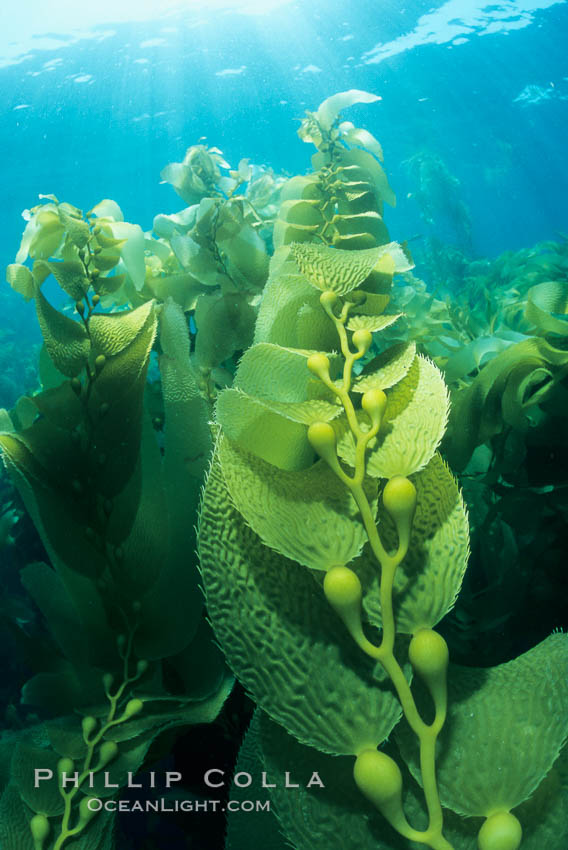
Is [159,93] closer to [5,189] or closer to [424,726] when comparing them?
[5,189]

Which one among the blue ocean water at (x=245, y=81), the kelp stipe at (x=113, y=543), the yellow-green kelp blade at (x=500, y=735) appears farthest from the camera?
the blue ocean water at (x=245, y=81)

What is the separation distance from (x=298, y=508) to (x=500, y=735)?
14 centimetres

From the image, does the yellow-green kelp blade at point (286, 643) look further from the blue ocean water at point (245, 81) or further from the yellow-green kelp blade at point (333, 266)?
the blue ocean water at point (245, 81)

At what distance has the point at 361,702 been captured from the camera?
24 cm

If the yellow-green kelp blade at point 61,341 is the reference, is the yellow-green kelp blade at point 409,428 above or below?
below

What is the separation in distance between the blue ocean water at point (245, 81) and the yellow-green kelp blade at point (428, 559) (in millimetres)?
9449

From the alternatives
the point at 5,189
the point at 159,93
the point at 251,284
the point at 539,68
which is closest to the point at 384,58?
A: the point at 539,68

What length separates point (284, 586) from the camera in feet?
0.86

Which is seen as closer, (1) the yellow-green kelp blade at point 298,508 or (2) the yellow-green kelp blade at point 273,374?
(1) the yellow-green kelp blade at point 298,508

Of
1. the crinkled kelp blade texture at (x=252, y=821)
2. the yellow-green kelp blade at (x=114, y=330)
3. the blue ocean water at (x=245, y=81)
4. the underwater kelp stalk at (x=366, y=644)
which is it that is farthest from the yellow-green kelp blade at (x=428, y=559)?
the blue ocean water at (x=245, y=81)

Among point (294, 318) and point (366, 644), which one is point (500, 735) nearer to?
point (366, 644)

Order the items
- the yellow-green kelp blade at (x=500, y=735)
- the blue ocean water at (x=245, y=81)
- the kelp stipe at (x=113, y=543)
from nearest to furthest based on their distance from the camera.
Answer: the yellow-green kelp blade at (x=500, y=735), the kelp stipe at (x=113, y=543), the blue ocean water at (x=245, y=81)

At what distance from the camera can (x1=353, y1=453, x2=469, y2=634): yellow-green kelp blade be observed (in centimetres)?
25

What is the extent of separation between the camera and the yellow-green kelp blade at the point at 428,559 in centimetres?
25
